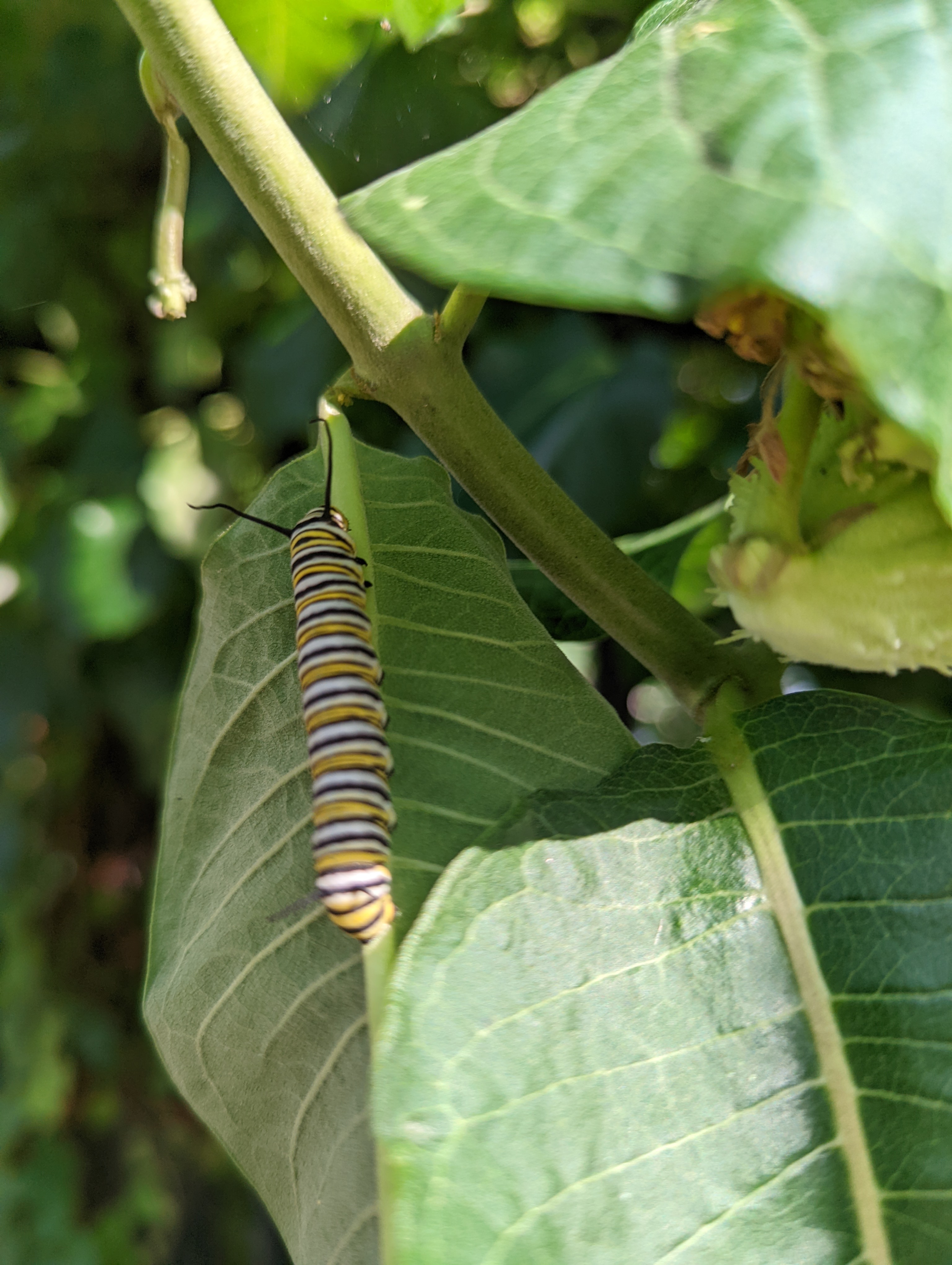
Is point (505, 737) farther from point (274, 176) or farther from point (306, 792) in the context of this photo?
point (274, 176)

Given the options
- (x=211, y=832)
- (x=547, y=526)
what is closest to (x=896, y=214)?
(x=547, y=526)

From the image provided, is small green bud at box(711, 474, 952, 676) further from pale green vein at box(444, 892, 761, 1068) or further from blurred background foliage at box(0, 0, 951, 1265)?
blurred background foliage at box(0, 0, 951, 1265)

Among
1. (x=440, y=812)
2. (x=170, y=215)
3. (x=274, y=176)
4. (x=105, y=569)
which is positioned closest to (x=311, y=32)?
(x=170, y=215)

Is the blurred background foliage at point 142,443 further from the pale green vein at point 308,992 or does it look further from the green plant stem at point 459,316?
the pale green vein at point 308,992

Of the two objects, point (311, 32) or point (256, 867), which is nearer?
point (256, 867)

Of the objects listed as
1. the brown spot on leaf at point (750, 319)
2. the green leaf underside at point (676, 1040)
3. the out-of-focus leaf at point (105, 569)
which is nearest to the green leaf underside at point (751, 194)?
the brown spot on leaf at point (750, 319)

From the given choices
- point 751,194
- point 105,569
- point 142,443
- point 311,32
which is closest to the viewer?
point 751,194
